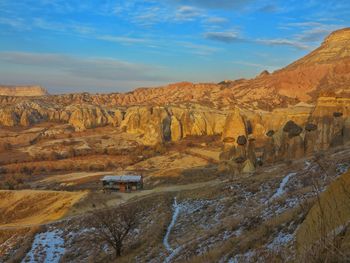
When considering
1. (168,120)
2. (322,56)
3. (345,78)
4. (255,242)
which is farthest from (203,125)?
(255,242)

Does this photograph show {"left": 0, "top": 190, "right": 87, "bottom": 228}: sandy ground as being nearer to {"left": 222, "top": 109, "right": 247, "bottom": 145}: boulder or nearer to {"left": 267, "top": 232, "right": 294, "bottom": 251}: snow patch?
{"left": 267, "top": 232, "right": 294, "bottom": 251}: snow patch

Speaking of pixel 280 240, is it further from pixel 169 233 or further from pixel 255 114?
pixel 255 114

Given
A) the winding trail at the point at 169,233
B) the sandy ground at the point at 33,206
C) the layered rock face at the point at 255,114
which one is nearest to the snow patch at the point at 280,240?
the winding trail at the point at 169,233

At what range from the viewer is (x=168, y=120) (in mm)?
106562

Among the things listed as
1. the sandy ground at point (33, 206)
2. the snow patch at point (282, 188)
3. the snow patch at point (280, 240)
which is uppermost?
the snow patch at point (280, 240)

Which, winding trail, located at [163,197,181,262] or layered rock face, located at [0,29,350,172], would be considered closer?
winding trail, located at [163,197,181,262]

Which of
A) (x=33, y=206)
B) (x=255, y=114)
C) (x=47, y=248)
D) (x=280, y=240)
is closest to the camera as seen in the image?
(x=280, y=240)

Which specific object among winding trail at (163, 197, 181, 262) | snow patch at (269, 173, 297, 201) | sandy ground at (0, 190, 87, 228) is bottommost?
sandy ground at (0, 190, 87, 228)

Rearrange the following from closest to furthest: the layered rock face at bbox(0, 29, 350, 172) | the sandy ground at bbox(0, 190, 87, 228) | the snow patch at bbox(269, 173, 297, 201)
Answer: the snow patch at bbox(269, 173, 297, 201)
the sandy ground at bbox(0, 190, 87, 228)
the layered rock face at bbox(0, 29, 350, 172)

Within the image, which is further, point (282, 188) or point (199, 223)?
point (282, 188)

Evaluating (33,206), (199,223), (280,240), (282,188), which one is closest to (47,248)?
(199,223)

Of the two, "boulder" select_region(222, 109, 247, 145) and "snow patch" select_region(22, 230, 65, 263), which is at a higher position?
"boulder" select_region(222, 109, 247, 145)

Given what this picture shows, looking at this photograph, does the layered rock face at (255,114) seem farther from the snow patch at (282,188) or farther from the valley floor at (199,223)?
the snow patch at (282,188)

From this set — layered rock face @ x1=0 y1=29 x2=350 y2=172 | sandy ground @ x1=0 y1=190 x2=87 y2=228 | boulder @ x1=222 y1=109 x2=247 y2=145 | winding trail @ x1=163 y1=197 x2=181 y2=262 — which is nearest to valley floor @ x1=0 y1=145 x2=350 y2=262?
winding trail @ x1=163 y1=197 x2=181 y2=262
